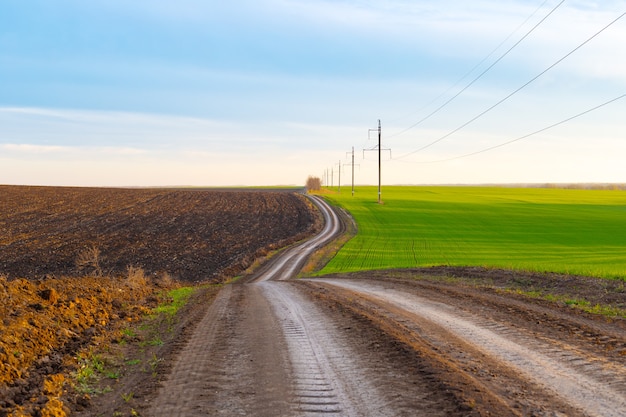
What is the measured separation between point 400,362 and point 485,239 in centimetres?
4667

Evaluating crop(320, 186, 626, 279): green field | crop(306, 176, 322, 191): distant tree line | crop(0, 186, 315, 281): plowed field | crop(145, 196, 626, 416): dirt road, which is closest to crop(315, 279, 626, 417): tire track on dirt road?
crop(145, 196, 626, 416): dirt road

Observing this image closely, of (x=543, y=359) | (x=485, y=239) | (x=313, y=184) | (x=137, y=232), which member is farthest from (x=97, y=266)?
(x=313, y=184)

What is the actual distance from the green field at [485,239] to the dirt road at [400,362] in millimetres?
12700

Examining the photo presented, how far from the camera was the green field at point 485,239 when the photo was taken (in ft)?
120

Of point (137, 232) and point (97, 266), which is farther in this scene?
point (137, 232)

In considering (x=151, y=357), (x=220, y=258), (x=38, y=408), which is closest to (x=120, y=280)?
(x=151, y=357)

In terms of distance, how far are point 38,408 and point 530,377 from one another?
7.08 m

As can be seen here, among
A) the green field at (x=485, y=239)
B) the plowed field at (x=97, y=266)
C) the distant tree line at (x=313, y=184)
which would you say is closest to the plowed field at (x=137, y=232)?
the plowed field at (x=97, y=266)

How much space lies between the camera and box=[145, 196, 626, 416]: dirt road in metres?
7.00

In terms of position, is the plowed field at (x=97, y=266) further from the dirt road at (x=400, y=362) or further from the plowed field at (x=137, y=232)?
the dirt road at (x=400, y=362)

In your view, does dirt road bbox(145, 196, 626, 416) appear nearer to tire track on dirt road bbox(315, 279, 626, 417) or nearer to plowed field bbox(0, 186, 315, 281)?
tire track on dirt road bbox(315, 279, 626, 417)

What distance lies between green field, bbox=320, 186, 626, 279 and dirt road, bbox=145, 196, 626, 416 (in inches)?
500

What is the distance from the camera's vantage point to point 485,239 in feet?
173

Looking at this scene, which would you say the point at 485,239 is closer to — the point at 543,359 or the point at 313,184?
the point at 543,359
